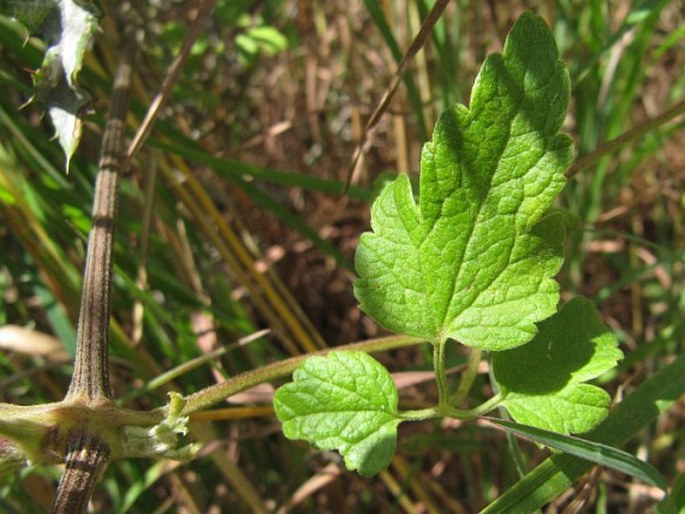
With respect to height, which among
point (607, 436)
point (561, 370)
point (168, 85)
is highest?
point (168, 85)

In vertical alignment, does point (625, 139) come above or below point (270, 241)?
Result: above

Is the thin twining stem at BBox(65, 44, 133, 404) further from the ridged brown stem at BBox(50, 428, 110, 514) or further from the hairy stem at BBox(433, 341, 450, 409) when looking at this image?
the hairy stem at BBox(433, 341, 450, 409)

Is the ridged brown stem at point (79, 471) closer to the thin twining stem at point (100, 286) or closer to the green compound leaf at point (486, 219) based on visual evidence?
the thin twining stem at point (100, 286)

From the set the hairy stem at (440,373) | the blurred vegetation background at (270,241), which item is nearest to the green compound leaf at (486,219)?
the hairy stem at (440,373)

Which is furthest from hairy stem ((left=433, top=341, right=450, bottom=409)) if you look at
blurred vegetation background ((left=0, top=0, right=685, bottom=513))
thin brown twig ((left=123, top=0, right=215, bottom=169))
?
thin brown twig ((left=123, top=0, right=215, bottom=169))

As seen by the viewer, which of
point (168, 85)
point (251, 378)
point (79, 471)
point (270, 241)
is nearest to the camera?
point (79, 471)

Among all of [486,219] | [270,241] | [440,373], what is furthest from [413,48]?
[270,241]

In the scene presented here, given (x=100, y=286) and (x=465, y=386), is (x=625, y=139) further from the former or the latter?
(x=100, y=286)
